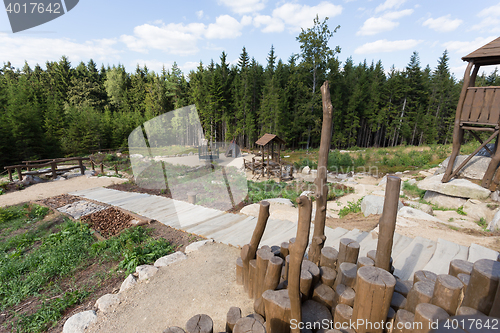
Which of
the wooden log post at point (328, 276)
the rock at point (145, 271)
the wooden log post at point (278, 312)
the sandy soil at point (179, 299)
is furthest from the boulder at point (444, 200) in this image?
the rock at point (145, 271)

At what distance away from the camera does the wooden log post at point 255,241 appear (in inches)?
89.3

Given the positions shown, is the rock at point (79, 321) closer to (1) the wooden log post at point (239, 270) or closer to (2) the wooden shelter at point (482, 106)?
(1) the wooden log post at point (239, 270)

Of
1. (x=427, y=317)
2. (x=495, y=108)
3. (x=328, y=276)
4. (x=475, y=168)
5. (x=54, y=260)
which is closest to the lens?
(x=427, y=317)

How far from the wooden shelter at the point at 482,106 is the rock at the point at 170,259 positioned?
853cm

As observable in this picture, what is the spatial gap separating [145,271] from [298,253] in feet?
8.99

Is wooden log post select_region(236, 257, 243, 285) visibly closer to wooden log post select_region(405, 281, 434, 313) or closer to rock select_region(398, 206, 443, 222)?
wooden log post select_region(405, 281, 434, 313)

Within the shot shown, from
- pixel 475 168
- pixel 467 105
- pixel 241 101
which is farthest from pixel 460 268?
pixel 241 101

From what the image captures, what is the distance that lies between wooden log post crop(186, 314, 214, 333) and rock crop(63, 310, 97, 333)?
1.69 meters

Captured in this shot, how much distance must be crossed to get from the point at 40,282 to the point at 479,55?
455 inches

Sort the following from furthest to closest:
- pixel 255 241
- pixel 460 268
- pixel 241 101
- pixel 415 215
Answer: pixel 241 101, pixel 415 215, pixel 255 241, pixel 460 268

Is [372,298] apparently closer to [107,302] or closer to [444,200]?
[107,302]

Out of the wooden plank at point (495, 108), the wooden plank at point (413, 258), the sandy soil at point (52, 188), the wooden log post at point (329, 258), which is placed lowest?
the sandy soil at point (52, 188)

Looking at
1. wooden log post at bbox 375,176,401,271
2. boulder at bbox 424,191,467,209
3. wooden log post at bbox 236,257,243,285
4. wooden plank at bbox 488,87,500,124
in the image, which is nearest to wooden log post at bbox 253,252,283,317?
wooden log post at bbox 236,257,243,285

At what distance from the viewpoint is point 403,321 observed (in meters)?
1.48
